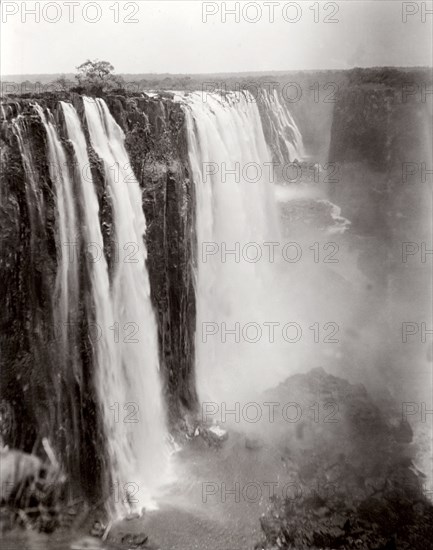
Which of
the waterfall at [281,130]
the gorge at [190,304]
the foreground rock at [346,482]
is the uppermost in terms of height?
the waterfall at [281,130]

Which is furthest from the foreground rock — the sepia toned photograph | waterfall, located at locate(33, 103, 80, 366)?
waterfall, located at locate(33, 103, 80, 366)

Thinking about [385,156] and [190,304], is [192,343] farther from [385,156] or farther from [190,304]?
[385,156]

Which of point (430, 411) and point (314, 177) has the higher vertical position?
point (314, 177)

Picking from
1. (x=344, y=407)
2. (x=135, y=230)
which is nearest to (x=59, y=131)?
(x=135, y=230)

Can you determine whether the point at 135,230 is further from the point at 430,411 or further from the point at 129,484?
the point at 430,411

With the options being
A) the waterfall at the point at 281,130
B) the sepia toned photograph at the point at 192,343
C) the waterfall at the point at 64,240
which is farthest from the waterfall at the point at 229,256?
the waterfall at the point at 281,130

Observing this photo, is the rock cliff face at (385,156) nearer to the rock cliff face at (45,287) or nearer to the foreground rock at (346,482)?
the foreground rock at (346,482)

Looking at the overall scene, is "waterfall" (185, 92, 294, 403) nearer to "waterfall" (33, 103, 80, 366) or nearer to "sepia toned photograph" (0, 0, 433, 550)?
"sepia toned photograph" (0, 0, 433, 550)
